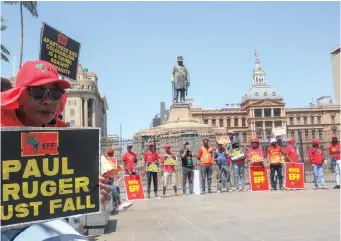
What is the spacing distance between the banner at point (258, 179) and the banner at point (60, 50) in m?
6.26

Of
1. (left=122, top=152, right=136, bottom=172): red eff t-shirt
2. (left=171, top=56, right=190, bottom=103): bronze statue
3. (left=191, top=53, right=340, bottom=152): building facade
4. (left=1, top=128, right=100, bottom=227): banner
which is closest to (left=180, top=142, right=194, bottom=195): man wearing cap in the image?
(left=122, top=152, right=136, bottom=172): red eff t-shirt

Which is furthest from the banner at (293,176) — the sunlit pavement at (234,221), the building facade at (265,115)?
the building facade at (265,115)

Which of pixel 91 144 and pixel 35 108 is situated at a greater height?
pixel 35 108

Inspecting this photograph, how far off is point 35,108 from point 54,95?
0.43ft

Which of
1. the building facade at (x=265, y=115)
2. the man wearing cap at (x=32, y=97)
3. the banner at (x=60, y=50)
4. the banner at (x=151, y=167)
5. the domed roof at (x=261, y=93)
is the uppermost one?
the domed roof at (x=261, y=93)

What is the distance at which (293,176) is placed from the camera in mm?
11461

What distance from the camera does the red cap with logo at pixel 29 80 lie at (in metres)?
2.16

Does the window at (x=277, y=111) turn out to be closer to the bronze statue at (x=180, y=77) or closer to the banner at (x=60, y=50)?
the bronze statue at (x=180, y=77)

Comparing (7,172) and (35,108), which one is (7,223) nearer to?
(7,172)

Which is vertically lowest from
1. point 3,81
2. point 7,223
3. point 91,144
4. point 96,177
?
point 7,223

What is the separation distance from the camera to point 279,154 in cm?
1143

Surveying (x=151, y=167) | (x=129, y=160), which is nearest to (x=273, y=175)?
(x=151, y=167)

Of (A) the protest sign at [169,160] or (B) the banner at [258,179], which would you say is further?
(B) the banner at [258,179]

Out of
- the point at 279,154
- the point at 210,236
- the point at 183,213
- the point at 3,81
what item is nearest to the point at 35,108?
the point at 3,81
